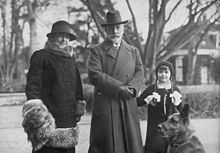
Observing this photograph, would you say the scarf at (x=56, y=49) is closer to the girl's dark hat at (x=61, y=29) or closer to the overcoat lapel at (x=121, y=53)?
the girl's dark hat at (x=61, y=29)

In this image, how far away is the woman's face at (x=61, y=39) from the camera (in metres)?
2.19

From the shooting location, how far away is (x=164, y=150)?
2.38 metres

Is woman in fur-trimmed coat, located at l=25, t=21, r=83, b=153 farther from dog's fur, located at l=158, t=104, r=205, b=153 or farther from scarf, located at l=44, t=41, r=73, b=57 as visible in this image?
dog's fur, located at l=158, t=104, r=205, b=153

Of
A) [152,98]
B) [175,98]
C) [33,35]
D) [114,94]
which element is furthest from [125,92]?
[33,35]

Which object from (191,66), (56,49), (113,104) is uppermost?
(56,49)

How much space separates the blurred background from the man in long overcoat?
0.13 m

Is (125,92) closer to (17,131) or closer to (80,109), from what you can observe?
(80,109)

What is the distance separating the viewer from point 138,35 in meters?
2.60

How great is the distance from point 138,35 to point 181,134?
90 centimetres

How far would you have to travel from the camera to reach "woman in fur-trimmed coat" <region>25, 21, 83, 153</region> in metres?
2.04

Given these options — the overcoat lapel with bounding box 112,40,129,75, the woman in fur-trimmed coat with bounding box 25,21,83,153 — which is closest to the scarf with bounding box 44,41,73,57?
the woman in fur-trimmed coat with bounding box 25,21,83,153

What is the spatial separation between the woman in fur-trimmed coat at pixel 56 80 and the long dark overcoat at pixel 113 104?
0.17 metres

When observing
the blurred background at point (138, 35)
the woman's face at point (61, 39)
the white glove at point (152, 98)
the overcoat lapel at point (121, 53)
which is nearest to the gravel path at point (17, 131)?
the blurred background at point (138, 35)

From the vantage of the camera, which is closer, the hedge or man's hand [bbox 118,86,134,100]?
man's hand [bbox 118,86,134,100]
